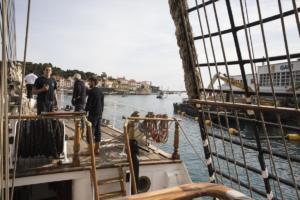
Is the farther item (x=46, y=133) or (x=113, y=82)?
(x=113, y=82)

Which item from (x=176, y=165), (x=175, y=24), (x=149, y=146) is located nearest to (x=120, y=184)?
(x=176, y=165)

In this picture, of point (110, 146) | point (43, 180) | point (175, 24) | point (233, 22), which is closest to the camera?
point (233, 22)

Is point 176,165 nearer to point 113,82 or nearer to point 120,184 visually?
point 120,184

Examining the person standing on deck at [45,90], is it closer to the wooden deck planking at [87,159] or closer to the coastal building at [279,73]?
the wooden deck planking at [87,159]

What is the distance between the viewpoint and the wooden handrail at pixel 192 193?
56.7 inches

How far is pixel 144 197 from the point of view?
1.42 metres

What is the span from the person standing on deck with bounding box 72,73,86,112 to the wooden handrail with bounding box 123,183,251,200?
633cm

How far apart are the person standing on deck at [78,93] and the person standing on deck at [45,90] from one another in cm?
56

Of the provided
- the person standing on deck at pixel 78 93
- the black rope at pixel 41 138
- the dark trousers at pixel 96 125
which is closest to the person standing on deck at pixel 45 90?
the person standing on deck at pixel 78 93

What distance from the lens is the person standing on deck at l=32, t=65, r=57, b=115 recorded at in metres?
6.85

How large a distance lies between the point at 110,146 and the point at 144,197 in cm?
592

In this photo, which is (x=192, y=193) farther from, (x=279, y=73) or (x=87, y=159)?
(x=279, y=73)

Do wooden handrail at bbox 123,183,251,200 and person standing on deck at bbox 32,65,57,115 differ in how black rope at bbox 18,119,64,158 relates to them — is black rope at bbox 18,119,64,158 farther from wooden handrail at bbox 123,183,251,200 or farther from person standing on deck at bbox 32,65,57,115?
wooden handrail at bbox 123,183,251,200

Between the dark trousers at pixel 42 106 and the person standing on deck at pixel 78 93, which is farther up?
the person standing on deck at pixel 78 93
